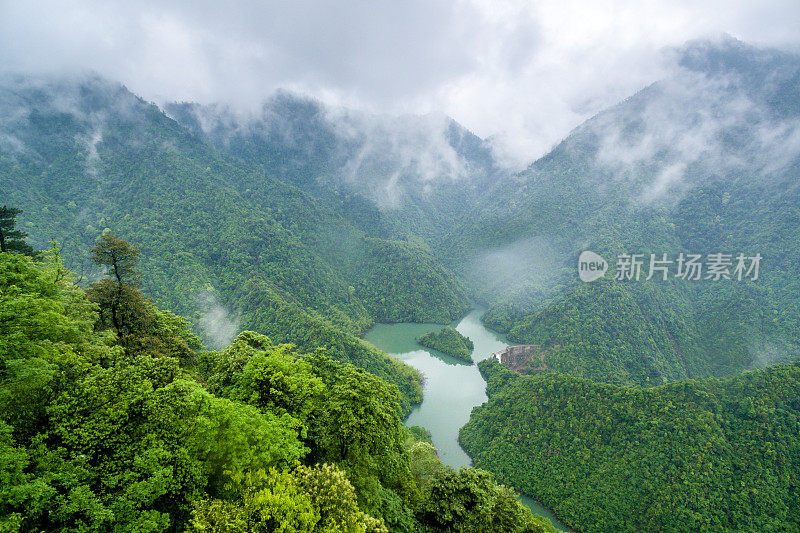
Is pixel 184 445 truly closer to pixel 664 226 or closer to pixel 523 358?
pixel 523 358

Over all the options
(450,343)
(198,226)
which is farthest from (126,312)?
(198,226)

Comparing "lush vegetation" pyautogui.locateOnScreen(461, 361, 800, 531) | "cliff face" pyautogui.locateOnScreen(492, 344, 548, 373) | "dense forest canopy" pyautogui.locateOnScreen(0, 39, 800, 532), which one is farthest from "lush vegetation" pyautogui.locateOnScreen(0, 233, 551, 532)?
"cliff face" pyautogui.locateOnScreen(492, 344, 548, 373)

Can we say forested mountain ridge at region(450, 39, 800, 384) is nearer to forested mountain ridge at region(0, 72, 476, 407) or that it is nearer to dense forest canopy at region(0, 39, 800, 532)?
dense forest canopy at region(0, 39, 800, 532)

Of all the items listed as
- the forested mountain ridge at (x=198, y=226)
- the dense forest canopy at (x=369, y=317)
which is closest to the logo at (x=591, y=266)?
the dense forest canopy at (x=369, y=317)

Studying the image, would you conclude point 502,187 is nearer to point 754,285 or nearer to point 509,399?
point 754,285

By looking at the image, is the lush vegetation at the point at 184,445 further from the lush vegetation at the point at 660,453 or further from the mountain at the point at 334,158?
the mountain at the point at 334,158

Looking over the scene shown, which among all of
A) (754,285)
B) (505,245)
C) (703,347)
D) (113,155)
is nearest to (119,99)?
(113,155)

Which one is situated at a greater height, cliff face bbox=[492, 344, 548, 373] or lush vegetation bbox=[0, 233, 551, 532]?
cliff face bbox=[492, 344, 548, 373]
